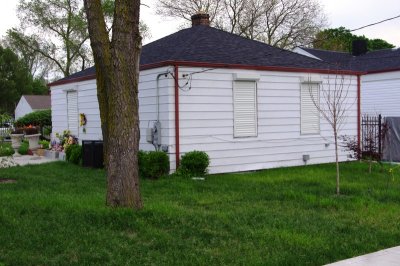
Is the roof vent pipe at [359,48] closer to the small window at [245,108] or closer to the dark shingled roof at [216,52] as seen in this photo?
the dark shingled roof at [216,52]

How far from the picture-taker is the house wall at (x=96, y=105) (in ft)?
42.7

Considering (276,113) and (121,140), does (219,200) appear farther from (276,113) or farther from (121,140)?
(276,113)

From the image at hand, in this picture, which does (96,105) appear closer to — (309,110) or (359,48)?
(309,110)

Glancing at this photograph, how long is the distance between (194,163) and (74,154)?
4.89 m

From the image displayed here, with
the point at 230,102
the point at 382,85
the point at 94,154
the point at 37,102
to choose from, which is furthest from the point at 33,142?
the point at 37,102

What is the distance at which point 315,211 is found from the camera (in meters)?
8.39

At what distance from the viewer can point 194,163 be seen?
12508 mm

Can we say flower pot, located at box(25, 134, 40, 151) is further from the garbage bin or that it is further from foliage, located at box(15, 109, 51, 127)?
foliage, located at box(15, 109, 51, 127)

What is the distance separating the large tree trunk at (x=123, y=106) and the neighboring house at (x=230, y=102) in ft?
16.1

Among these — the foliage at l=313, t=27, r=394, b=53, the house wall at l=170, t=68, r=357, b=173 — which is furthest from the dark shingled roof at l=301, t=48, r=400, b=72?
the foliage at l=313, t=27, r=394, b=53

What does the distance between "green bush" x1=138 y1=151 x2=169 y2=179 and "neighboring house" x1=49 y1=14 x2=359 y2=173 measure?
412 mm

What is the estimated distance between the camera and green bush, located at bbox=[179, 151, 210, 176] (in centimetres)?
1253

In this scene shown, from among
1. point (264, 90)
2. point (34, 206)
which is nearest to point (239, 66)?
point (264, 90)

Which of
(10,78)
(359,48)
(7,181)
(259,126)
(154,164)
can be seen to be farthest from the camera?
(10,78)
